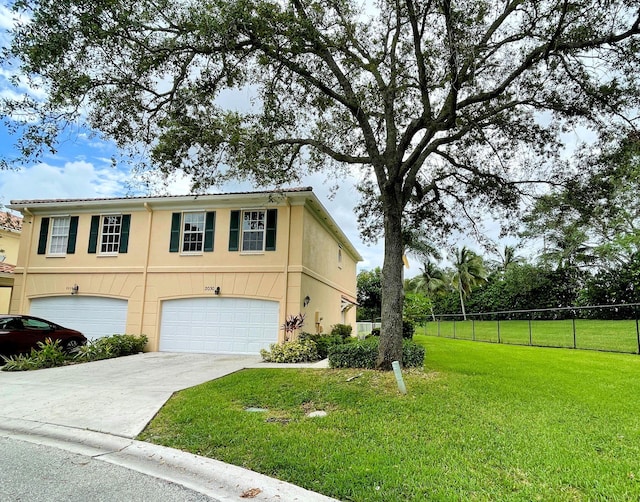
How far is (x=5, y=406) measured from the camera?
6594mm

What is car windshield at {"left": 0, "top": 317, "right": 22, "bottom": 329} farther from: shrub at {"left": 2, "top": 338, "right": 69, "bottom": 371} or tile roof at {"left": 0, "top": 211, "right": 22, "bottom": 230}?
tile roof at {"left": 0, "top": 211, "right": 22, "bottom": 230}

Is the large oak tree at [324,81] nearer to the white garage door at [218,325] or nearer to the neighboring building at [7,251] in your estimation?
the white garage door at [218,325]

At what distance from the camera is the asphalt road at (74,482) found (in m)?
3.44

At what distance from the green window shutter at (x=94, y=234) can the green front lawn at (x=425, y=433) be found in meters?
10.4

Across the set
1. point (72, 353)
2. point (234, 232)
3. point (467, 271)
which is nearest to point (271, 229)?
point (234, 232)

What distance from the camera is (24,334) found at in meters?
11.5

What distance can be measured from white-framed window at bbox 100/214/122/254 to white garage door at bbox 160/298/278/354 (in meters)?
3.13

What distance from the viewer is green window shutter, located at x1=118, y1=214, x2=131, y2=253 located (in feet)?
49.7

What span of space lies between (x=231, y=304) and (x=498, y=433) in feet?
35.4

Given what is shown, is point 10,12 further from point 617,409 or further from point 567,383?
point 567,383

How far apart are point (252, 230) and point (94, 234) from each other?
254 inches

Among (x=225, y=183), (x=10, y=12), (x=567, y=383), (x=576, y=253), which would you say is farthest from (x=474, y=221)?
(x=576, y=253)

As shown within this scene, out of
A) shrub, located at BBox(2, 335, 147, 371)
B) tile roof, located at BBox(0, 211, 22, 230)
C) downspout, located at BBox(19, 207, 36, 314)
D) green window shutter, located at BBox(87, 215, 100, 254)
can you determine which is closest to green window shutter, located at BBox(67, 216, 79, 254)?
green window shutter, located at BBox(87, 215, 100, 254)

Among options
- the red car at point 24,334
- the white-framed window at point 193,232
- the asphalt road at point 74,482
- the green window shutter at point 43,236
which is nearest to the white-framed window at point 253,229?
the white-framed window at point 193,232
